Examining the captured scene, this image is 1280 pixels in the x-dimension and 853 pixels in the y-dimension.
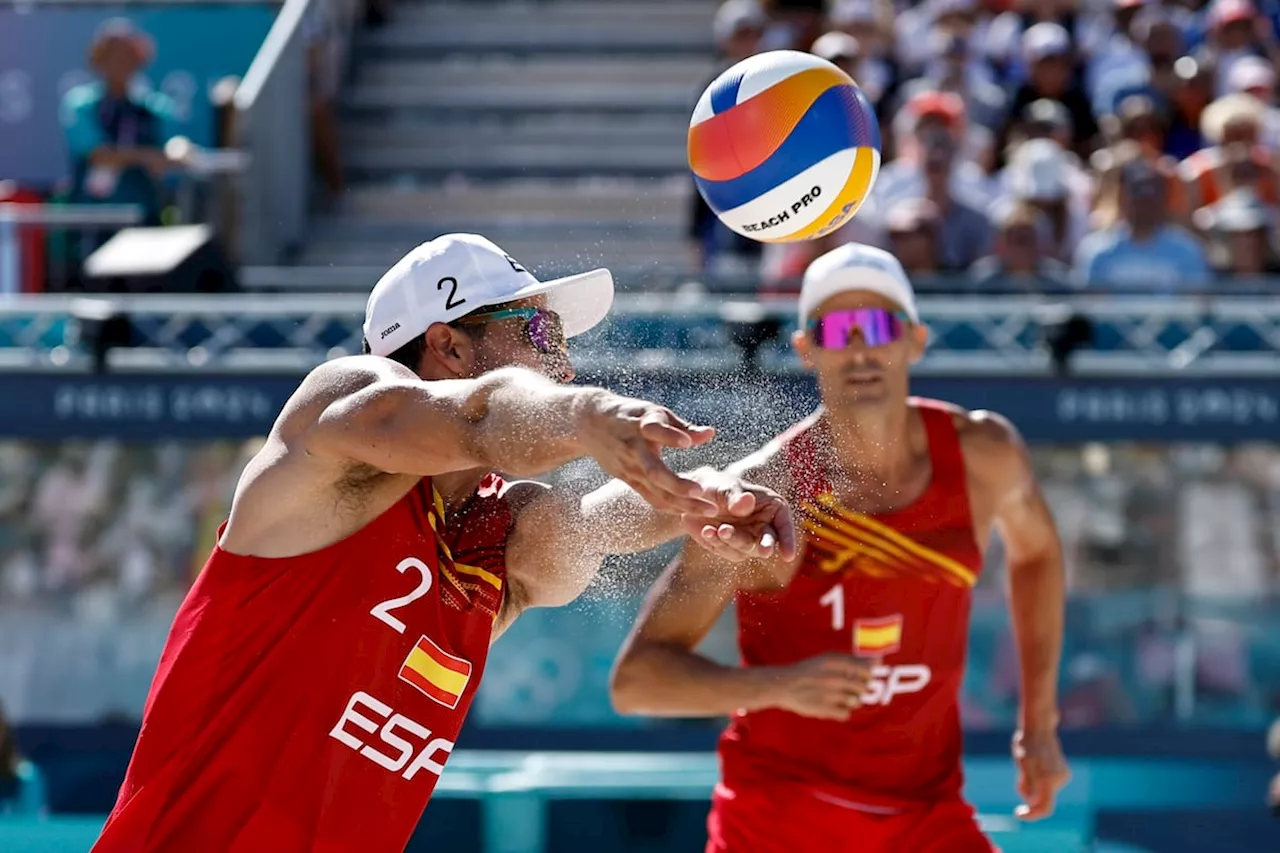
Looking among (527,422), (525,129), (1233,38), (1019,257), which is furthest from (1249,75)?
(527,422)

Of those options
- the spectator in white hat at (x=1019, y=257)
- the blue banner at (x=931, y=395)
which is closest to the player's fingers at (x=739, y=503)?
the blue banner at (x=931, y=395)

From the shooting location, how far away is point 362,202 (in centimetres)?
1013

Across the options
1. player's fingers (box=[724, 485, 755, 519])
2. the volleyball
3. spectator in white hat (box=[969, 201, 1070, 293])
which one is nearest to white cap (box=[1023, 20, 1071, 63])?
spectator in white hat (box=[969, 201, 1070, 293])

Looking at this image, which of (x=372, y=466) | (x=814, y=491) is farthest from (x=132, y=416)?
(x=372, y=466)

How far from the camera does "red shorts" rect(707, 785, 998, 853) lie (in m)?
4.31

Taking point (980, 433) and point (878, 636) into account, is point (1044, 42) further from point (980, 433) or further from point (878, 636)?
point (878, 636)

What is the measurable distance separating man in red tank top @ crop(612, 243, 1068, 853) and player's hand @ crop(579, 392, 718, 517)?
1.74 metres

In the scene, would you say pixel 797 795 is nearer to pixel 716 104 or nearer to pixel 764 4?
pixel 716 104

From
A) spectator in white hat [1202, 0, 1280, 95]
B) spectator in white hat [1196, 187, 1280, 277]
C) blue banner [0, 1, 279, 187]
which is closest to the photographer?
spectator in white hat [1196, 187, 1280, 277]

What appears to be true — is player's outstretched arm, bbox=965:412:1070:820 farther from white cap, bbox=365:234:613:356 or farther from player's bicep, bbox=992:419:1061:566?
white cap, bbox=365:234:613:356

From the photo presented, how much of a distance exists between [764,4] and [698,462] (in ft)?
18.1

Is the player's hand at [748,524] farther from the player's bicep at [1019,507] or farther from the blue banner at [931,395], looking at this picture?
the blue banner at [931,395]

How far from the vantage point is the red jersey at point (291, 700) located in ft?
10.1

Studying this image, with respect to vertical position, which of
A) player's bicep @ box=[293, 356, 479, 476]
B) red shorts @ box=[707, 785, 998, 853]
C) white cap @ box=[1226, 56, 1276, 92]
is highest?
white cap @ box=[1226, 56, 1276, 92]
